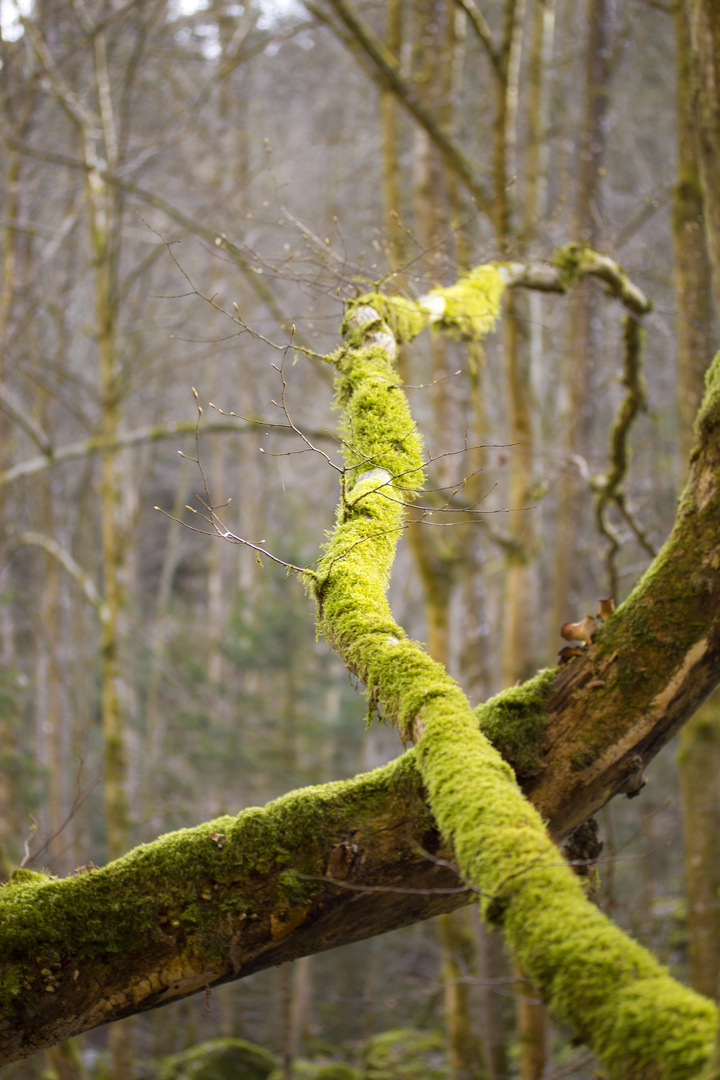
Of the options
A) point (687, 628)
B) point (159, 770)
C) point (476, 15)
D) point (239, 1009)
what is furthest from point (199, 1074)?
point (476, 15)

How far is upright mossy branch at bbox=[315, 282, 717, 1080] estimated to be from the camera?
3.97ft

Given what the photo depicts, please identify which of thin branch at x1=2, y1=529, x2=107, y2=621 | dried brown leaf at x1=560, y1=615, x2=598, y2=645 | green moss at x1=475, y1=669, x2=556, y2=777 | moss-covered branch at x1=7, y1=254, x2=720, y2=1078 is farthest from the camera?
thin branch at x1=2, y1=529, x2=107, y2=621

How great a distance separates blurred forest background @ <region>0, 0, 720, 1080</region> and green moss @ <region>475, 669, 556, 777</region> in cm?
40

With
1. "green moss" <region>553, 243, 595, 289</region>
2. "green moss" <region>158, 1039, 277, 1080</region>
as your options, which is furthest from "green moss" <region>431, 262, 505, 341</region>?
"green moss" <region>158, 1039, 277, 1080</region>

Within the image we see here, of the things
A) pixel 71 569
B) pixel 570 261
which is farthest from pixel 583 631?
pixel 71 569

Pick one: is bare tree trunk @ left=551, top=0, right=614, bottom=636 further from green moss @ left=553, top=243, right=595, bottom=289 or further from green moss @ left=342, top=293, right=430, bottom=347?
green moss @ left=342, top=293, right=430, bottom=347

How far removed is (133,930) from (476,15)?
5604 mm

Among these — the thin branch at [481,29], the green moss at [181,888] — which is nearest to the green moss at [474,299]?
the green moss at [181,888]

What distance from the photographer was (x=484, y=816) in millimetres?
1469

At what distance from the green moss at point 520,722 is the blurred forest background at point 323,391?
0.40 m

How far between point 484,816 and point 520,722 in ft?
2.51

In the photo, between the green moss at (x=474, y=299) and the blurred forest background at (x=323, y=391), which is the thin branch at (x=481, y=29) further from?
the green moss at (x=474, y=299)

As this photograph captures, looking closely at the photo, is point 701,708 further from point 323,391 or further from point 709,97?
point 323,391

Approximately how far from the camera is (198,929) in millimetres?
2041
